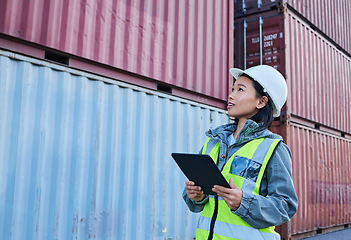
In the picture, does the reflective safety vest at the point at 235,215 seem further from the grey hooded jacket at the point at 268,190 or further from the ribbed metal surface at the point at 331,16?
the ribbed metal surface at the point at 331,16

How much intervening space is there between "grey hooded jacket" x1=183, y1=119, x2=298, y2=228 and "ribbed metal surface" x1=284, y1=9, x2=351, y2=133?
5640 mm

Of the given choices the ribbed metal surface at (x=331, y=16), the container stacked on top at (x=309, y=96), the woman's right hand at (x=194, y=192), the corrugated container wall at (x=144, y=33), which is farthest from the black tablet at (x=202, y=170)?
the ribbed metal surface at (x=331, y=16)

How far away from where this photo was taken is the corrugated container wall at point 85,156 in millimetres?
3158

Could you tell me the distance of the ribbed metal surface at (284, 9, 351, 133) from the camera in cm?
741

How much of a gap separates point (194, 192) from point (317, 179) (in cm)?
683

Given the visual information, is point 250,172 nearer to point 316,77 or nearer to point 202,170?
point 202,170

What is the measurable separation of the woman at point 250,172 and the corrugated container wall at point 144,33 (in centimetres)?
Answer: 257

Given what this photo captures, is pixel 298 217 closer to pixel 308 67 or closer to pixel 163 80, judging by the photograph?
pixel 308 67

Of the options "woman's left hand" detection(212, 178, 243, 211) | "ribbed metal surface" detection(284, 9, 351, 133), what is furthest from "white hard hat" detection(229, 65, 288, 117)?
"ribbed metal surface" detection(284, 9, 351, 133)

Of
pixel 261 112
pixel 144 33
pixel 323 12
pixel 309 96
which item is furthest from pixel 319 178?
pixel 261 112

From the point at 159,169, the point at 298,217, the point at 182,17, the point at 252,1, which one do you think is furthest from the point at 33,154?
the point at 252,1

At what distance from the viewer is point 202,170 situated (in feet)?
5.00

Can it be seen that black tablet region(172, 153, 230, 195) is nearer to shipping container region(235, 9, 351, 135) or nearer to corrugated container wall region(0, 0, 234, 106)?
corrugated container wall region(0, 0, 234, 106)

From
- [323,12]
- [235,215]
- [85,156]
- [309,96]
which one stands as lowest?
[235,215]
